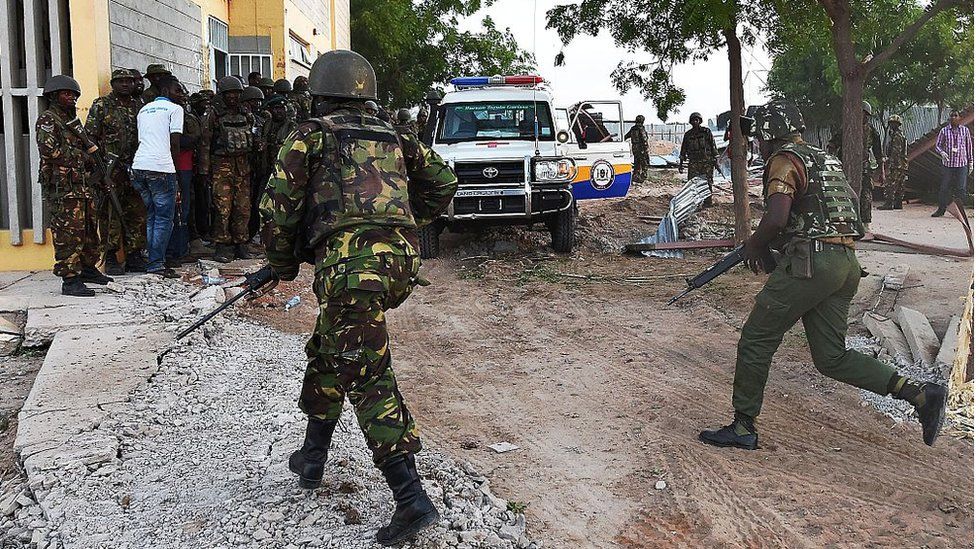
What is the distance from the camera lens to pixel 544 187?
33.3 feet

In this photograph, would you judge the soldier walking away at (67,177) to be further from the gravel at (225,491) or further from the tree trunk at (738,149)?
the tree trunk at (738,149)

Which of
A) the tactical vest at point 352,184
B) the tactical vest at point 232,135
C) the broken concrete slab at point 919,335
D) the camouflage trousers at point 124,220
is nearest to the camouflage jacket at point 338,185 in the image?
A: the tactical vest at point 352,184

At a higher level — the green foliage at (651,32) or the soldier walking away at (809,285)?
the green foliage at (651,32)

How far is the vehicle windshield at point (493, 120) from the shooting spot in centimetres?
1079

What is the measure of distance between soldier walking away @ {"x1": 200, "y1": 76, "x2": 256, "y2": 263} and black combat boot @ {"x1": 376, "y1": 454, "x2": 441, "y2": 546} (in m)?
6.25

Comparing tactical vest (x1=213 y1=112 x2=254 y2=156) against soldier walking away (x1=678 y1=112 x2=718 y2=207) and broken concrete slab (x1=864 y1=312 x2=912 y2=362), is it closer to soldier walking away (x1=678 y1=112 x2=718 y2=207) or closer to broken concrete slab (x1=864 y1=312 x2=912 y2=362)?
broken concrete slab (x1=864 y1=312 x2=912 y2=362)

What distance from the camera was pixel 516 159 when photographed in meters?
10.1

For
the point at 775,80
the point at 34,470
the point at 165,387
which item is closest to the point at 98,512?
the point at 34,470

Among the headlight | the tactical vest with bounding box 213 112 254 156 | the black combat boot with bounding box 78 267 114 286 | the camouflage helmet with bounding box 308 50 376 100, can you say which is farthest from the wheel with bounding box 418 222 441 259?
the camouflage helmet with bounding box 308 50 376 100

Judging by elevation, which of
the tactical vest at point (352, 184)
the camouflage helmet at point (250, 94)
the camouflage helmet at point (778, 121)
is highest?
the camouflage helmet at point (250, 94)

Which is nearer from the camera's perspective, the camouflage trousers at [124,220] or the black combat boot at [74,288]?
the black combat boot at [74,288]

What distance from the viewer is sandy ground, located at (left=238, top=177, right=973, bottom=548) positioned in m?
3.72

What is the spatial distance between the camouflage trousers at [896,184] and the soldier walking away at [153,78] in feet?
42.7

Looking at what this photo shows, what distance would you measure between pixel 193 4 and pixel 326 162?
8.64 m
